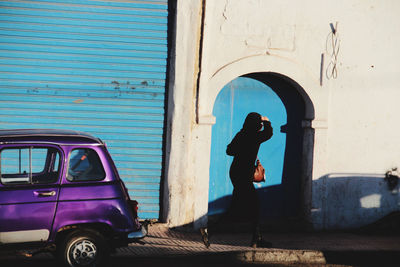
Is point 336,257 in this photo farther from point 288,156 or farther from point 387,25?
point 387,25

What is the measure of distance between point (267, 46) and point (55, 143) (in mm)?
4855

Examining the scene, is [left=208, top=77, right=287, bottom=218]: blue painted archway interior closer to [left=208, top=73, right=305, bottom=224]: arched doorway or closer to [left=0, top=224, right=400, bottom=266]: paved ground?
[left=208, top=73, right=305, bottom=224]: arched doorway

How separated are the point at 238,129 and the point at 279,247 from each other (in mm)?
2404

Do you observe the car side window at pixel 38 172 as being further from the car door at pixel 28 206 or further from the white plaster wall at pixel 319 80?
the white plaster wall at pixel 319 80

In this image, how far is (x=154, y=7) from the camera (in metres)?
10.7

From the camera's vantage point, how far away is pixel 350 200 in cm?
1166

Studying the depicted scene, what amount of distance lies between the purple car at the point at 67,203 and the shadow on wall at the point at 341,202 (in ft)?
13.8

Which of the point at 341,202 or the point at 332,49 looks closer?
the point at 332,49

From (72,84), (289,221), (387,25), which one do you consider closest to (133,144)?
(72,84)

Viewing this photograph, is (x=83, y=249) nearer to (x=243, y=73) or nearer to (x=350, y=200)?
(x=243, y=73)

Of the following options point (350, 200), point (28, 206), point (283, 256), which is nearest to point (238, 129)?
point (350, 200)

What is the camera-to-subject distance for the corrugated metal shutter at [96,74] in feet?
34.3

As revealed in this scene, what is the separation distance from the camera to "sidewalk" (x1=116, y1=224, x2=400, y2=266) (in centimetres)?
895

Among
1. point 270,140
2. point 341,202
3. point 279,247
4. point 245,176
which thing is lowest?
point 279,247
